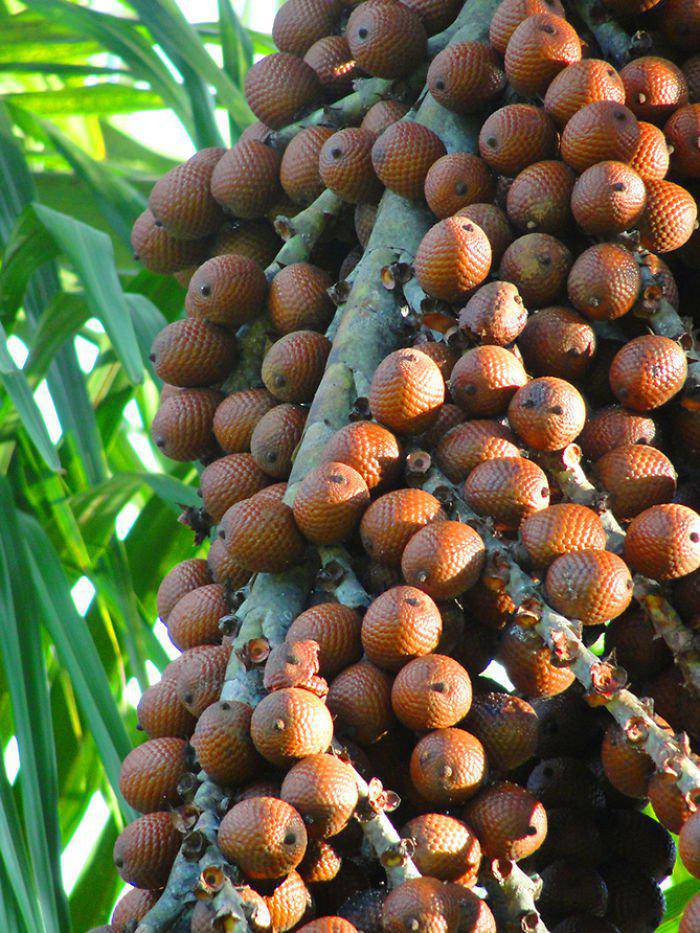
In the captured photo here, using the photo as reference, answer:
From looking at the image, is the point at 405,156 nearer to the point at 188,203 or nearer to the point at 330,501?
the point at 188,203

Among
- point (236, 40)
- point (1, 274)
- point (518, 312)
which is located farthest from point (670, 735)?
point (236, 40)

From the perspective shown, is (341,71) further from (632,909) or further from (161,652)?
(632,909)

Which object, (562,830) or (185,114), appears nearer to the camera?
(562,830)

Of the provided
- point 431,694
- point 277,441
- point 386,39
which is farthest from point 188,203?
point 431,694

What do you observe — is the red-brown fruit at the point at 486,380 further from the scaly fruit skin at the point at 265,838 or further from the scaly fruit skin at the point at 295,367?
the scaly fruit skin at the point at 265,838

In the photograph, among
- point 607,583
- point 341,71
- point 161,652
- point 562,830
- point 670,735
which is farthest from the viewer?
point 161,652

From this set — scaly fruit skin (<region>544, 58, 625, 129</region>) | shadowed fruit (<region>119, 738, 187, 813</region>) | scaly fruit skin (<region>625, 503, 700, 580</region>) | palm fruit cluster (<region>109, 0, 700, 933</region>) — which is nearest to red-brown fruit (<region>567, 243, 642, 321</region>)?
palm fruit cluster (<region>109, 0, 700, 933</region>)
